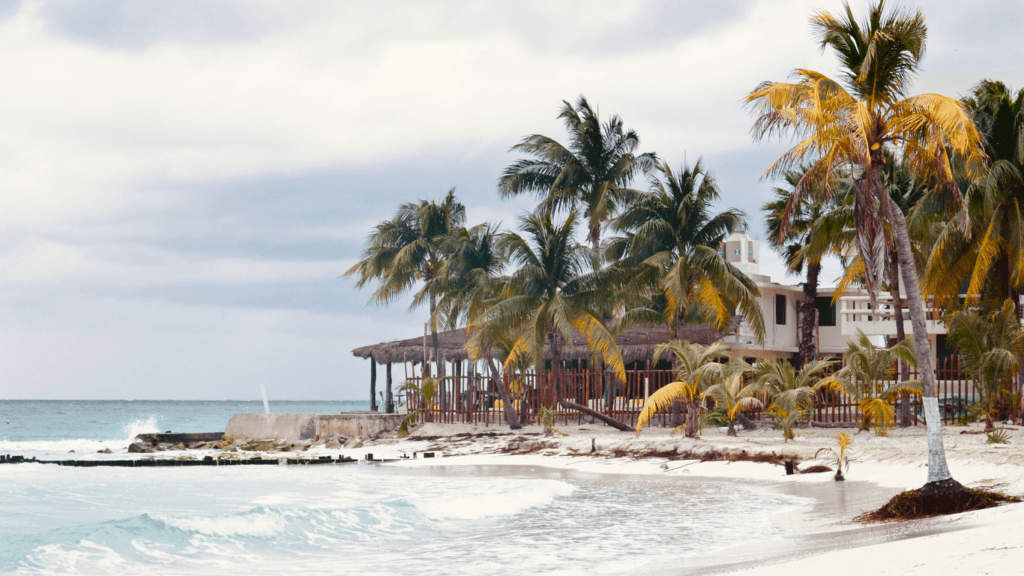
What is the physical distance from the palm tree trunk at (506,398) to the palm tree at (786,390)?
8.58 metres

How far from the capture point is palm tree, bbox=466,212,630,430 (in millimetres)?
24719

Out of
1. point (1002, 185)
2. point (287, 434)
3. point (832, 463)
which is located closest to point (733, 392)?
point (832, 463)

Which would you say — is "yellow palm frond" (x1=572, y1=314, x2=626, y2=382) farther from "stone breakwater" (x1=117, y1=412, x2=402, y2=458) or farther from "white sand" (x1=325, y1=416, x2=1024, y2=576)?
"stone breakwater" (x1=117, y1=412, x2=402, y2=458)

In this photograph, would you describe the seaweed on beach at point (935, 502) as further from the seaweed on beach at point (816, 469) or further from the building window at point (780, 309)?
the building window at point (780, 309)

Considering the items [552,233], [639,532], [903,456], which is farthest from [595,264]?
[639,532]

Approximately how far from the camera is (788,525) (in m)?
10.6

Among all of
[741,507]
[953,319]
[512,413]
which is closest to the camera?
[741,507]

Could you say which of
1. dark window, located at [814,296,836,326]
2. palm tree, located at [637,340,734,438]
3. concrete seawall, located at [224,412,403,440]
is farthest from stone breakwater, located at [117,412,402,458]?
dark window, located at [814,296,836,326]

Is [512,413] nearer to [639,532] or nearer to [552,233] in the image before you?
[552,233]

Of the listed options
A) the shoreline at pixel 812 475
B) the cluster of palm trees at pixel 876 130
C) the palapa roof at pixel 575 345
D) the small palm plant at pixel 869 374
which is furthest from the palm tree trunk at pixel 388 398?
the cluster of palm trees at pixel 876 130

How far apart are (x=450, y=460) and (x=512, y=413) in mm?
3960

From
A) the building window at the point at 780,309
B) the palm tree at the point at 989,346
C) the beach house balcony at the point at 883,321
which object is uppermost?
the building window at the point at 780,309

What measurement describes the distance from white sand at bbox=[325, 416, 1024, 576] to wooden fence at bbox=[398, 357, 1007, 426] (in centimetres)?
83

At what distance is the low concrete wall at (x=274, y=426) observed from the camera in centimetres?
3231
